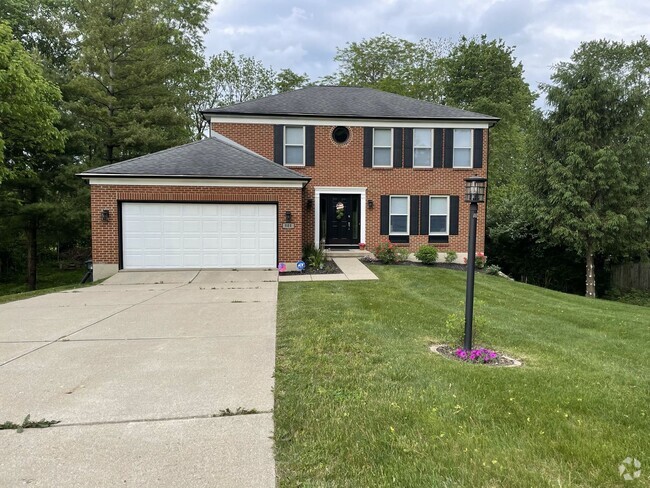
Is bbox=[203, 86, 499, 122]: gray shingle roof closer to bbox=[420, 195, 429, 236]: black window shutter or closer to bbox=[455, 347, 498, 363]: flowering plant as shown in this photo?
bbox=[420, 195, 429, 236]: black window shutter

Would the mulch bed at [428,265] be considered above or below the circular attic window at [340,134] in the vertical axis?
below

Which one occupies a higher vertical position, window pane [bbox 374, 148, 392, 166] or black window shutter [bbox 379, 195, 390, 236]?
window pane [bbox 374, 148, 392, 166]

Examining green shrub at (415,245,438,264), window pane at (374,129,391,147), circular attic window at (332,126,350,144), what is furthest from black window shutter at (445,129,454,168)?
circular attic window at (332,126,350,144)

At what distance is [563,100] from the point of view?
14.5 metres

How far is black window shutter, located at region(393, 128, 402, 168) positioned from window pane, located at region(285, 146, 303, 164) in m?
3.55

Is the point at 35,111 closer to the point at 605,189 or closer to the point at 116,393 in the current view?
the point at 116,393

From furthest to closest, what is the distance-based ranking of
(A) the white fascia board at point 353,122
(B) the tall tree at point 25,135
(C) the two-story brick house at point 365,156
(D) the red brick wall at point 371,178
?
(D) the red brick wall at point 371,178 → (C) the two-story brick house at point 365,156 → (A) the white fascia board at point 353,122 → (B) the tall tree at point 25,135

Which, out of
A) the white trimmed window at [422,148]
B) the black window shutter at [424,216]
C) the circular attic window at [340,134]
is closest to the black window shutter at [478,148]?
the white trimmed window at [422,148]

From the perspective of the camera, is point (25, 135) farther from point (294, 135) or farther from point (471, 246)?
point (471, 246)

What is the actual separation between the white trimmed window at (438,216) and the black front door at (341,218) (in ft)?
9.21

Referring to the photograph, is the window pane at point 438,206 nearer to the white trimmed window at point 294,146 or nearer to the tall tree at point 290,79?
the white trimmed window at point 294,146

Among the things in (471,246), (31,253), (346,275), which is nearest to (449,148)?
(346,275)

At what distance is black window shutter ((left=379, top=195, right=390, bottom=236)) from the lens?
50.7 ft

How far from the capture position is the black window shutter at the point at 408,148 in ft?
50.4
